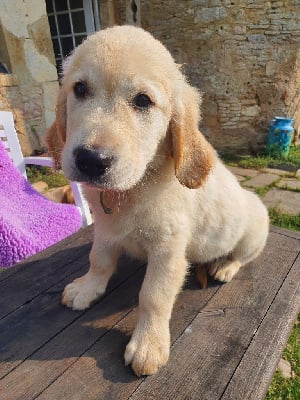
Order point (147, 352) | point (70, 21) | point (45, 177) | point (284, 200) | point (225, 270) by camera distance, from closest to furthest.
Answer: point (147, 352)
point (225, 270)
point (284, 200)
point (45, 177)
point (70, 21)

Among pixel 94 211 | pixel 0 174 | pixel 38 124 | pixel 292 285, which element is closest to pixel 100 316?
pixel 94 211

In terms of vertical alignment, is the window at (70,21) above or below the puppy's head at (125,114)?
above

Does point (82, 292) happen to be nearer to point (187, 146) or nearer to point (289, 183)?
point (187, 146)

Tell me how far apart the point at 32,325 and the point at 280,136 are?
5.85 meters

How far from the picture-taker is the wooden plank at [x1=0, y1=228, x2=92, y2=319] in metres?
1.82

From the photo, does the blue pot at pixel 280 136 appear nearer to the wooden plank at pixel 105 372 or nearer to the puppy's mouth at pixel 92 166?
the wooden plank at pixel 105 372

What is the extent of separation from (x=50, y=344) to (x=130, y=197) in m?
0.76

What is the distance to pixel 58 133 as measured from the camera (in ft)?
5.27

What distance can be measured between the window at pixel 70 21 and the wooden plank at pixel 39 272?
5704 millimetres

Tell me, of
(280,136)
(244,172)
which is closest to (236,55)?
(280,136)

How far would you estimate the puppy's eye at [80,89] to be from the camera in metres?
1.32

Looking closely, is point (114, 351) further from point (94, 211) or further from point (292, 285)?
point (292, 285)

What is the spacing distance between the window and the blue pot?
406 cm

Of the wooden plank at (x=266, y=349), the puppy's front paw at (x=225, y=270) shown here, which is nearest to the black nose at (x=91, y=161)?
the wooden plank at (x=266, y=349)
